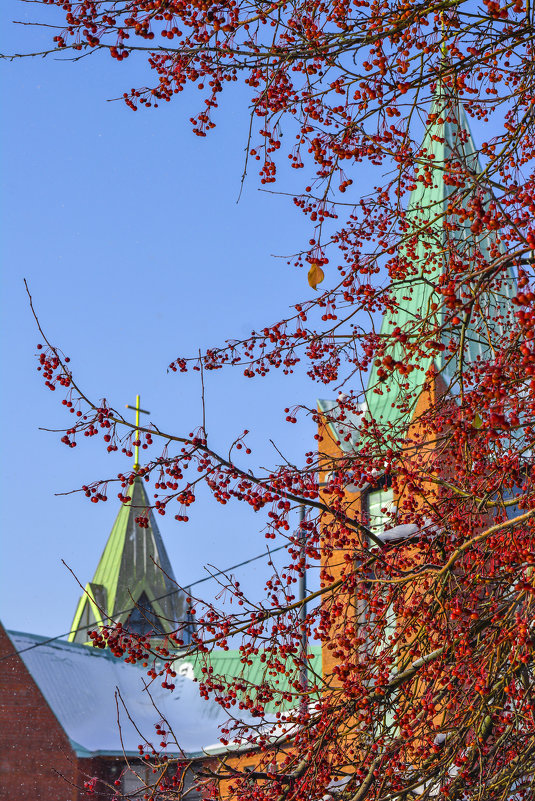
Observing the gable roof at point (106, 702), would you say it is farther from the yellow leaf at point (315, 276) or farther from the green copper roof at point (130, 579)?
the yellow leaf at point (315, 276)

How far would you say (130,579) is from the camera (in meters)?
32.4

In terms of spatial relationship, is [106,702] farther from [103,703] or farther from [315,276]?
[315,276]

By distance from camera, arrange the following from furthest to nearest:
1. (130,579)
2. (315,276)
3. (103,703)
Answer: (130,579) < (103,703) < (315,276)

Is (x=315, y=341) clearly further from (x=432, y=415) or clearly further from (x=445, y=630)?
(x=445, y=630)

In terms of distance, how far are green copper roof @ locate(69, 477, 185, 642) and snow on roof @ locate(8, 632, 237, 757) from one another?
653 centimetres

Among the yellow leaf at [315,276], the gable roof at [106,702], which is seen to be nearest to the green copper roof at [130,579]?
the gable roof at [106,702]

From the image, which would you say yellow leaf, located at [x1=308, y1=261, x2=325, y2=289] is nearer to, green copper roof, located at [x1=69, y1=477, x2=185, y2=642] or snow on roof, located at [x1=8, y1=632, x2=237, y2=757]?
snow on roof, located at [x1=8, y1=632, x2=237, y2=757]

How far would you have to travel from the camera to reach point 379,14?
17.5 ft

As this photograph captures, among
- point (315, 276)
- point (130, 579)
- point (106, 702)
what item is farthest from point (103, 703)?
point (315, 276)

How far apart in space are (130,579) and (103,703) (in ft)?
33.2

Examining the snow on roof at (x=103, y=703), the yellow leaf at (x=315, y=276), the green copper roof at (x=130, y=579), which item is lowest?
the yellow leaf at (x=315, y=276)

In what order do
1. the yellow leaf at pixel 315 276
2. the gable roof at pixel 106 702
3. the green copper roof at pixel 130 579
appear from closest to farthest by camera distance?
1. the yellow leaf at pixel 315 276
2. the gable roof at pixel 106 702
3. the green copper roof at pixel 130 579

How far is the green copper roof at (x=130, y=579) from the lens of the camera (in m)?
31.8

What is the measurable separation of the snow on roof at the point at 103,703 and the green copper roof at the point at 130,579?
21.4 feet
